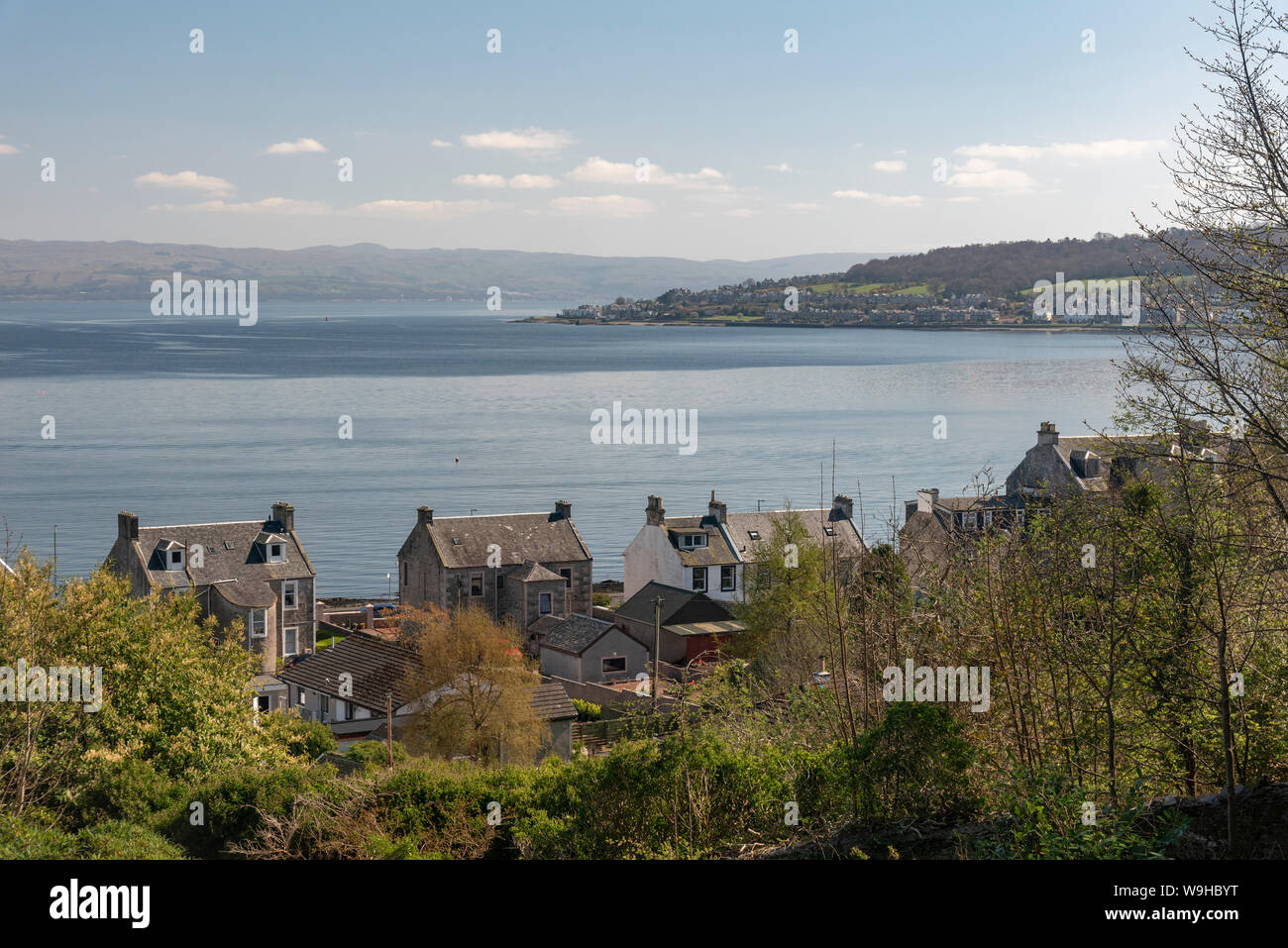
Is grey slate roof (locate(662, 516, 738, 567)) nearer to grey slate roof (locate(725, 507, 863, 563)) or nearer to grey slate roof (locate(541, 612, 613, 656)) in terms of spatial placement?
grey slate roof (locate(725, 507, 863, 563))

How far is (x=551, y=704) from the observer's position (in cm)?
3778

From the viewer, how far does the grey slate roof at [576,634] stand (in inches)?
2004

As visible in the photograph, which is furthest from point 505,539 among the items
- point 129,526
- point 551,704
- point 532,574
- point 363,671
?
point 551,704

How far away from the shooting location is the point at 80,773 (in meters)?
23.8

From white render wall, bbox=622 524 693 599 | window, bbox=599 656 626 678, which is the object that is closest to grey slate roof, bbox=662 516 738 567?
white render wall, bbox=622 524 693 599

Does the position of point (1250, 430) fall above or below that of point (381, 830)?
above

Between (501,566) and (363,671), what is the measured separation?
16.7 meters

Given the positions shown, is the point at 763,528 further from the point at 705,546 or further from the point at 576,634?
the point at 576,634

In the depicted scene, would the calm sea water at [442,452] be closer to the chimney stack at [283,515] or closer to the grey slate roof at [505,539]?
the grey slate roof at [505,539]

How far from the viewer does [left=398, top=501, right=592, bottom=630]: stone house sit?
189 feet
